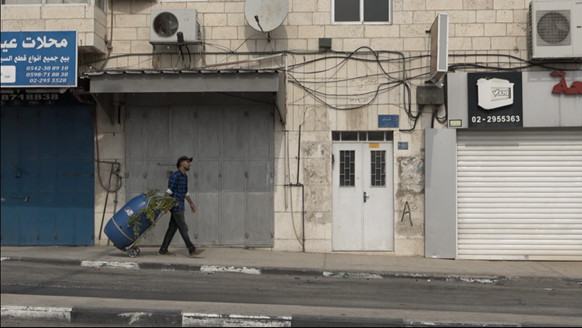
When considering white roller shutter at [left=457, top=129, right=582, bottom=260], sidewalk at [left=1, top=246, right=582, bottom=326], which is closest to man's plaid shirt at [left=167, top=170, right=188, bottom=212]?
sidewalk at [left=1, top=246, right=582, bottom=326]

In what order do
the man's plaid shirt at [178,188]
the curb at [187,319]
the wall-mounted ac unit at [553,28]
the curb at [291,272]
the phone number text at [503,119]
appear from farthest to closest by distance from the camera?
the phone number text at [503,119], the wall-mounted ac unit at [553,28], the man's plaid shirt at [178,188], the curb at [291,272], the curb at [187,319]

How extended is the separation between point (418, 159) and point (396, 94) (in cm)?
133

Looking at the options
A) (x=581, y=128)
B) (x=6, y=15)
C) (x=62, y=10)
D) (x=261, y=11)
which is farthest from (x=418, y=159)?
(x=6, y=15)

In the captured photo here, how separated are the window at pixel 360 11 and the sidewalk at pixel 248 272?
4.60 metres

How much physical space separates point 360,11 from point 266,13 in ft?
6.31

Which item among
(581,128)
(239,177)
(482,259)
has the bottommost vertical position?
(482,259)

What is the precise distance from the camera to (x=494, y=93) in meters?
12.4

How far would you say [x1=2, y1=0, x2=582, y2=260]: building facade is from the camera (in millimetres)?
12492

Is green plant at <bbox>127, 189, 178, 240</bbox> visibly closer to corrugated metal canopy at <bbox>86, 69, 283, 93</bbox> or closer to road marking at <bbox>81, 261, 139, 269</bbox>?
road marking at <bbox>81, 261, 139, 269</bbox>

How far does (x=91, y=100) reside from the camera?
12820 millimetres

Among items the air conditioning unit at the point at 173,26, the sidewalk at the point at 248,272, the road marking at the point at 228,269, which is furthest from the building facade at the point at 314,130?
the road marking at the point at 228,269

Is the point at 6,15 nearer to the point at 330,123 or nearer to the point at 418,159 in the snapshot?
the point at 330,123

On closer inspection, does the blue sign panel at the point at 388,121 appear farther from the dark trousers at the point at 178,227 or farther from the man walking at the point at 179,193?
the dark trousers at the point at 178,227

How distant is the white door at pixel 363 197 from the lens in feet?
41.4
